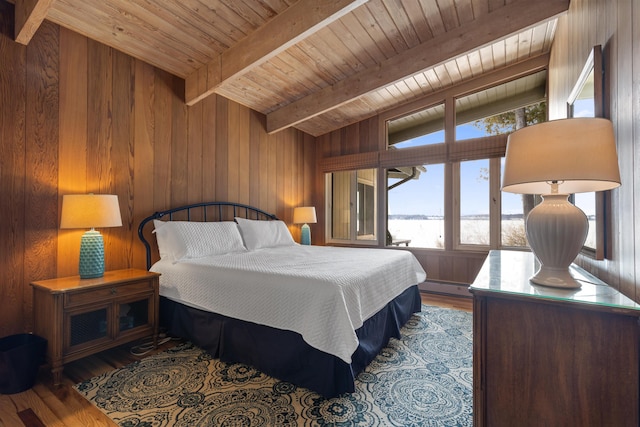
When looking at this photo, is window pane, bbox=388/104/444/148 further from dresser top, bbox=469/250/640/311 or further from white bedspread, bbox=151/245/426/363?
dresser top, bbox=469/250/640/311

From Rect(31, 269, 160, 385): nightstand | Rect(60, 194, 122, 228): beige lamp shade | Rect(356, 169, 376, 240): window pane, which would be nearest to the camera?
Rect(31, 269, 160, 385): nightstand

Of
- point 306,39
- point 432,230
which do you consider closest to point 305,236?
point 432,230

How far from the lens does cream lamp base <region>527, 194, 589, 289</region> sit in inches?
44.6

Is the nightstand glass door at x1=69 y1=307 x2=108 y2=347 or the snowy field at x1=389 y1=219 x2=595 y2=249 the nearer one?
the nightstand glass door at x1=69 y1=307 x2=108 y2=347

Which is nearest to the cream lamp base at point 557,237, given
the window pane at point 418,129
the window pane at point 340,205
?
the window pane at point 418,129

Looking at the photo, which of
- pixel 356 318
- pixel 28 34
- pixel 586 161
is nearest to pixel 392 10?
pixel 586 161

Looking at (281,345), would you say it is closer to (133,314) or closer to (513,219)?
(133,314)

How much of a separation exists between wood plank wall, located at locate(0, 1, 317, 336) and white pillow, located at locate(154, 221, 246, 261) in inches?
15.7

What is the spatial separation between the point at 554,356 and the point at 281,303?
143 cm

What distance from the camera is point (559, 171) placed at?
1057 mm

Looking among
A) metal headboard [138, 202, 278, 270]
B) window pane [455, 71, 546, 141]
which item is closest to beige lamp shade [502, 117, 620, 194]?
metal headboard [138, 202, 278, 270]

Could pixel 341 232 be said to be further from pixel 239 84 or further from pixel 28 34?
pixel 28 34

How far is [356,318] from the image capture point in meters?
1.92

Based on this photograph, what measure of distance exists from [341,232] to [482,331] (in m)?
4.48
